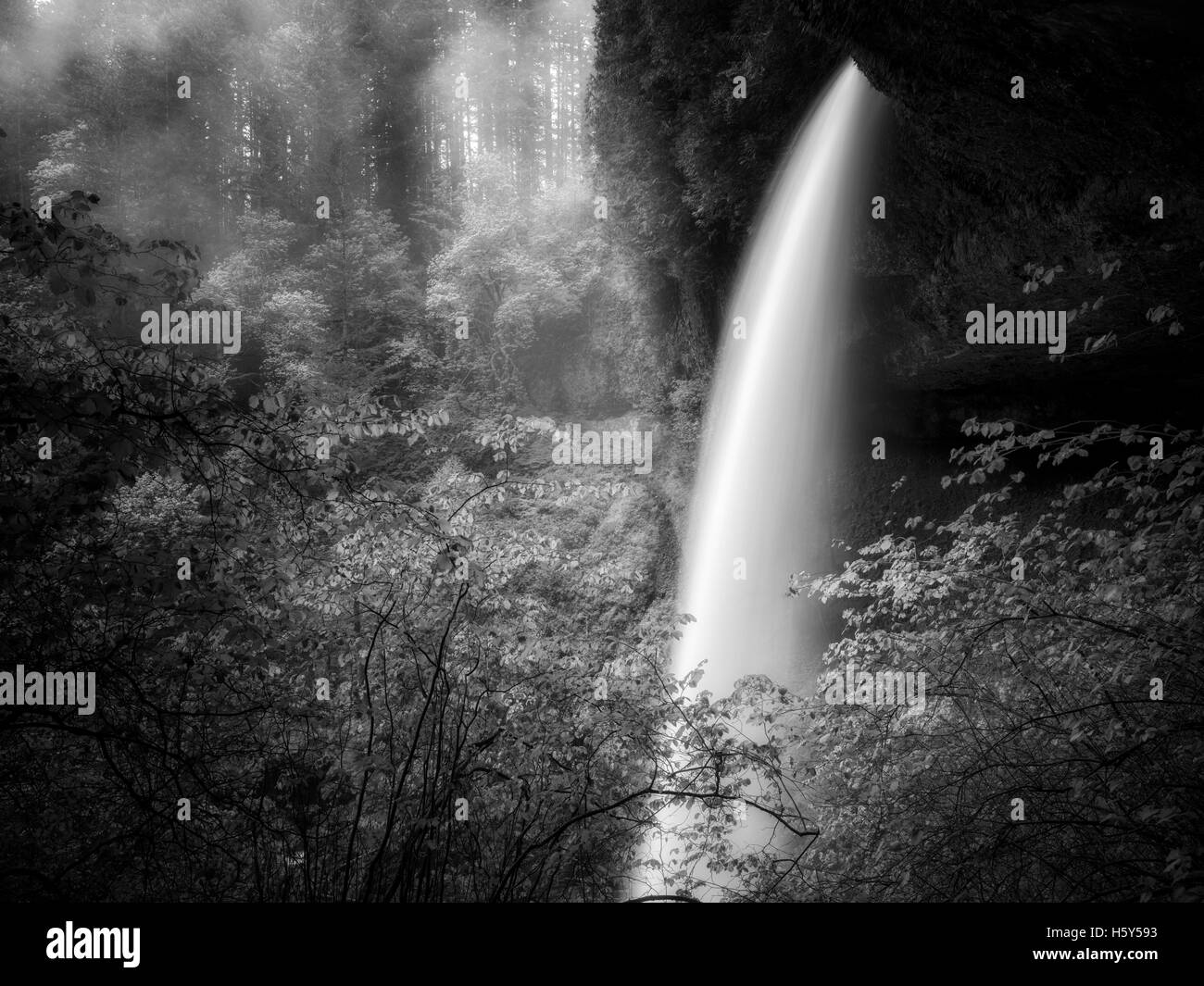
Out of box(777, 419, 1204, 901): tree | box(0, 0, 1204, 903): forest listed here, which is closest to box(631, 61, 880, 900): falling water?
box(0, 0, 1204, 903): forest

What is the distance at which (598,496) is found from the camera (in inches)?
335

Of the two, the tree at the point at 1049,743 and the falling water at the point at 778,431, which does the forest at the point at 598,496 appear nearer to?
the tree at the point at 1049,743

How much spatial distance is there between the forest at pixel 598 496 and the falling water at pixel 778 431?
0.31m

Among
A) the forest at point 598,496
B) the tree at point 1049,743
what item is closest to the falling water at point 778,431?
the forest at point 598,496

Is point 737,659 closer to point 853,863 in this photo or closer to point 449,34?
point 853,863

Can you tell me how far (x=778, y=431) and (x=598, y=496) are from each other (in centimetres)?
301

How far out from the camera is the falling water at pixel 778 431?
850 cm

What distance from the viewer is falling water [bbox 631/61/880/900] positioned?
8500 mm

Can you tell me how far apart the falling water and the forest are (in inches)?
12.3

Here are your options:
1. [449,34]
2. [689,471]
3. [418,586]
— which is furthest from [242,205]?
[418,586]

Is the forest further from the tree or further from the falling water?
the falling water

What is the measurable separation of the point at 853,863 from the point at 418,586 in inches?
141

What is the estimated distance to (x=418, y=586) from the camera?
595 cm
